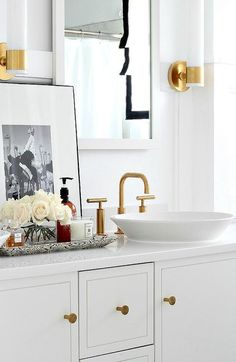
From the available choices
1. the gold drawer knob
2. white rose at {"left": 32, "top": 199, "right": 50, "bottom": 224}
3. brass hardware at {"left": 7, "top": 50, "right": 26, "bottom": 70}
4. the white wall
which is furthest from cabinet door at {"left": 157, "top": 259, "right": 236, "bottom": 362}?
the white wall

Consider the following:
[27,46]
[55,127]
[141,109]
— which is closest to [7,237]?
[55,127]

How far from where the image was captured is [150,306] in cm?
248

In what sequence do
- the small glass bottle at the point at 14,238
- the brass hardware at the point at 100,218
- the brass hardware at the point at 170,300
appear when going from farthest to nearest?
the brass hardware at the point at 100,218 < the brass hardware at the point at 170,300 < the small glass bottle at the point at 14,238

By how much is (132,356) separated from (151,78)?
114cm

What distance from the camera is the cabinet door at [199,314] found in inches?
99.7

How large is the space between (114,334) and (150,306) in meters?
0.16

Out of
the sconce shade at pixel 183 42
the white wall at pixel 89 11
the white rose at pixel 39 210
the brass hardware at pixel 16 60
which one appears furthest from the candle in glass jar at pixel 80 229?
the sconce shade at pixel 183 42

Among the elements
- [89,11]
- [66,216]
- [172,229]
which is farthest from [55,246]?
[89,11]

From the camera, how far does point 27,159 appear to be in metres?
2.70

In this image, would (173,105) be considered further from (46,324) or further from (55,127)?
(46,324)

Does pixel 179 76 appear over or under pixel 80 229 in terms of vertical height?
over

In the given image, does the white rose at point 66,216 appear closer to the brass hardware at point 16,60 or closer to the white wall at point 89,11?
the brass hardware at point 16,60

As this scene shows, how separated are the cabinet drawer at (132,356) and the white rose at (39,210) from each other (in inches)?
17.2

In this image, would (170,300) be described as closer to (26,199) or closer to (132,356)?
(132,356)
